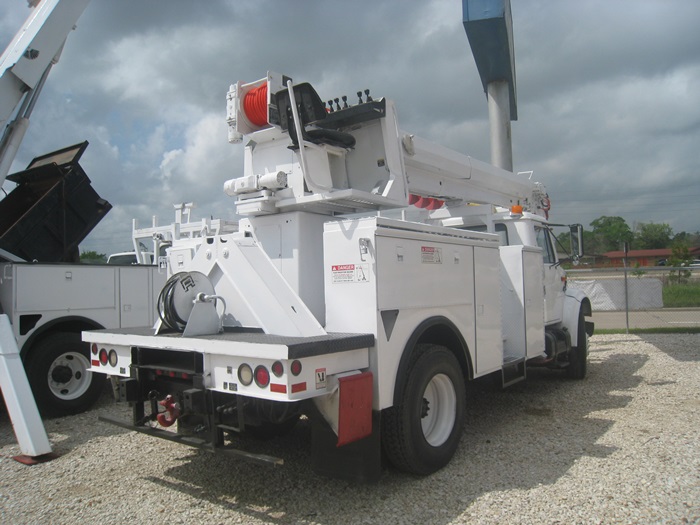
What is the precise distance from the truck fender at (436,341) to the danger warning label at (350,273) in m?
0.66

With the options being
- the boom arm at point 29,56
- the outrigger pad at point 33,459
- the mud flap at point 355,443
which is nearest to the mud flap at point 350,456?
the mud flap at point 355,443

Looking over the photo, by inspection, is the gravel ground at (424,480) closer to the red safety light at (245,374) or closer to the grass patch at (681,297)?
the red safety light at (245,374)

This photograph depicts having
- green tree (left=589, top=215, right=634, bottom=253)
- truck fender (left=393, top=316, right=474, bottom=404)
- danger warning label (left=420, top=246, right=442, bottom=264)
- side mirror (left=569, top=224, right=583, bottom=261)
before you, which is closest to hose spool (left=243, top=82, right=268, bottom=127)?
danger warning label (left=420, top=246, right=442, bottom=264)

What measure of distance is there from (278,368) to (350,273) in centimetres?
96

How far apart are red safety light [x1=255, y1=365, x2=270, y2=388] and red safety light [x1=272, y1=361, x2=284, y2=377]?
65mm

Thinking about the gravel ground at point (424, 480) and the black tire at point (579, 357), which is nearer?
the gravel ground at point (424, 480)

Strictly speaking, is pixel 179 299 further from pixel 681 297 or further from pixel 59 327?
pixel 681 297

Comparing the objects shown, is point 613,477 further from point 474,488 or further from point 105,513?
point 105,513

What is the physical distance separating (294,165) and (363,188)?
0.78 m

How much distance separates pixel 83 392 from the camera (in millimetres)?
7051

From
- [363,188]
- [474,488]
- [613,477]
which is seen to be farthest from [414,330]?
[613,477]

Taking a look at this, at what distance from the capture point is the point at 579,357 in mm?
8289

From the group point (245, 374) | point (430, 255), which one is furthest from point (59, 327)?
point (430, 255)

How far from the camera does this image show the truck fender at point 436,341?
416 centimetres
